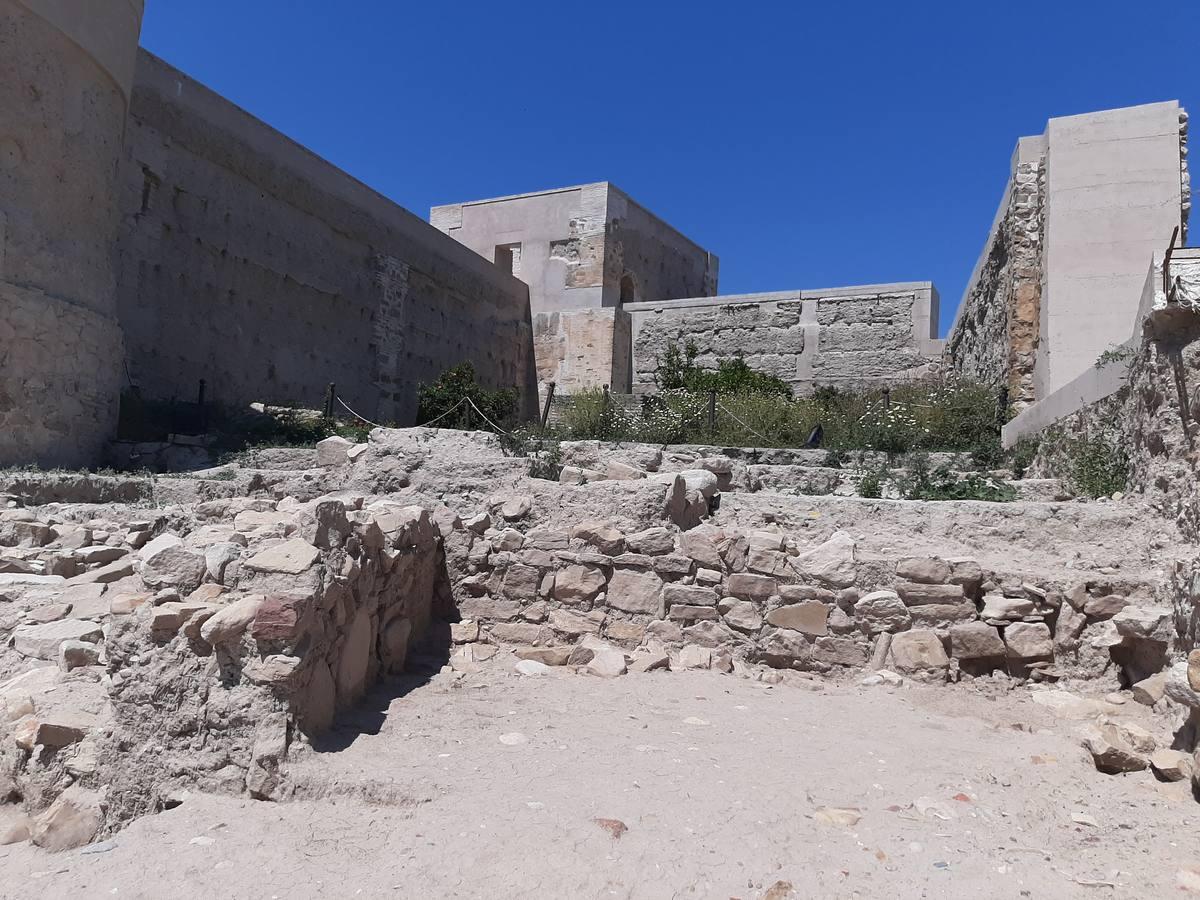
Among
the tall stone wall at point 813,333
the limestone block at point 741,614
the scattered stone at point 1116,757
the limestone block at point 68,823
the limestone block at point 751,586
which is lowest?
the limestone block at point 68,823

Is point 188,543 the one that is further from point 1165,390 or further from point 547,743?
point 1165,390

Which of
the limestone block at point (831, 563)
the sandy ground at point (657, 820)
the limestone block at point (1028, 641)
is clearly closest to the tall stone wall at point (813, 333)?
the limestone block at point (831, 563)

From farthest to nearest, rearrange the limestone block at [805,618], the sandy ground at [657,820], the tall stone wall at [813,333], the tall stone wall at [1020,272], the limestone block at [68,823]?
the tall stone wall at [813,333], the tall stone wall at [1020,272], the limestone block at [805,618], the limestone block at [68,823], the sandy ground at [657,820]

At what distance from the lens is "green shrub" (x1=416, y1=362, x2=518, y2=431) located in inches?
519

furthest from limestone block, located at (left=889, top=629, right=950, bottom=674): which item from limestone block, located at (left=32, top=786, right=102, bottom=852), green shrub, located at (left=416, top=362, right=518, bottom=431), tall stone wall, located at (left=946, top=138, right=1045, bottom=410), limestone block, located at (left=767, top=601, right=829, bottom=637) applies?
green shrub, located at (left=416, top=362, right=518, bottom=431)

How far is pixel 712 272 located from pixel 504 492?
18.3 m

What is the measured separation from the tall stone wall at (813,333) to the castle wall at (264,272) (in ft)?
14.3

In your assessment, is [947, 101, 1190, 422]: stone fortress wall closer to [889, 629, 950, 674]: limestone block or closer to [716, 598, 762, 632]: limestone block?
[889, 629, 950, 674]: limestone block

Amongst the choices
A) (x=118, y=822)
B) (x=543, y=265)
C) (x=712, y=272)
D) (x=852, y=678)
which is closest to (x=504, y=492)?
(x=852, y=678)

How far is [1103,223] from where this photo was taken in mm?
8508

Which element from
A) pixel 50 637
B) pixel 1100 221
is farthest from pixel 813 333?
pixel 50 637

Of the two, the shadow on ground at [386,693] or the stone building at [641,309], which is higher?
the stone building at [641,309]

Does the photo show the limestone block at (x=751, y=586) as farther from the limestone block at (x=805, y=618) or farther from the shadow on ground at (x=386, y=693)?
the shadow on ground at (x=386, y=693)

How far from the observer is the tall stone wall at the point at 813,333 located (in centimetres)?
1498
